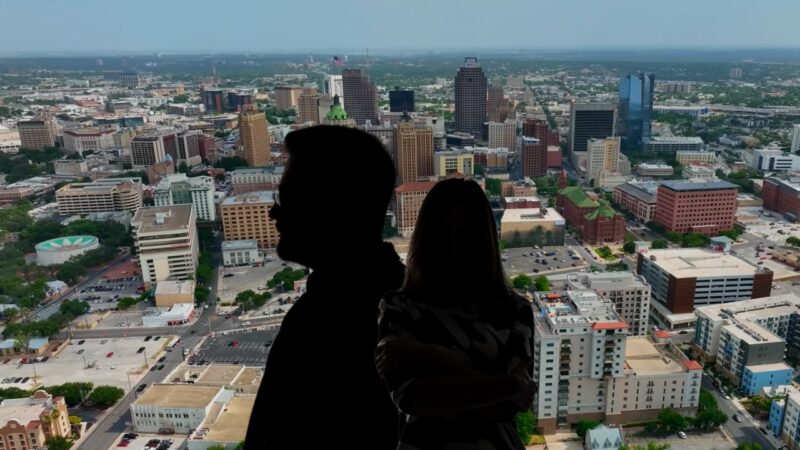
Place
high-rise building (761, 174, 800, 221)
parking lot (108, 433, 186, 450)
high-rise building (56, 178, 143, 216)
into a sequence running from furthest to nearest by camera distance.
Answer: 1. high-rise building (56, 178, 143, 216)
2. high-rise building (761, 174, 800, 221)
3. parking lot (108, 433, 186, 450)

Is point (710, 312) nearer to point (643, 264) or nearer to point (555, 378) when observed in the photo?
point (643, 264)

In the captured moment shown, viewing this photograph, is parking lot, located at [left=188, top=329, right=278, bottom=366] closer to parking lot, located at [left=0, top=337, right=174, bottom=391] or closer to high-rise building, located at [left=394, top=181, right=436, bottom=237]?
parking lot, located at [left=0, top=337, right=174, bottom=391]

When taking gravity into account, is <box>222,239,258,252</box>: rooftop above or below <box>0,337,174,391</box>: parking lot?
above

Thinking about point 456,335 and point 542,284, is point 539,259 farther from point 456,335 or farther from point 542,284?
point 456,335

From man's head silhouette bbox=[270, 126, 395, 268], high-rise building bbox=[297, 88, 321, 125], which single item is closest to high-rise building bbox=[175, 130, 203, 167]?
high-rise building bbox=[297, 88, 321, 125]

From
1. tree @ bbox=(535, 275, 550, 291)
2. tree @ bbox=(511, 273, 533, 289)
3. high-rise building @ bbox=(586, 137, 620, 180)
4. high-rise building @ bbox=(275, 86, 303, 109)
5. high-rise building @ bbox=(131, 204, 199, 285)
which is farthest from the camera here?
high-rise building @ bbox=(275, 86, 303, 109)

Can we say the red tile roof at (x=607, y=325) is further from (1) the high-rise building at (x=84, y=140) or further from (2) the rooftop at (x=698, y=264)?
(1) the high-rise building at (x=84, y=140)

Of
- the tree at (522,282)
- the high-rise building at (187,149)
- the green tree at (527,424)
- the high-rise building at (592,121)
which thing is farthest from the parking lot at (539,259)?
the high-rise building at (187,149)

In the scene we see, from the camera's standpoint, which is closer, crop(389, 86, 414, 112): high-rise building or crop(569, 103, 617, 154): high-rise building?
crop(569, 103, 617, 154): high-rise building
